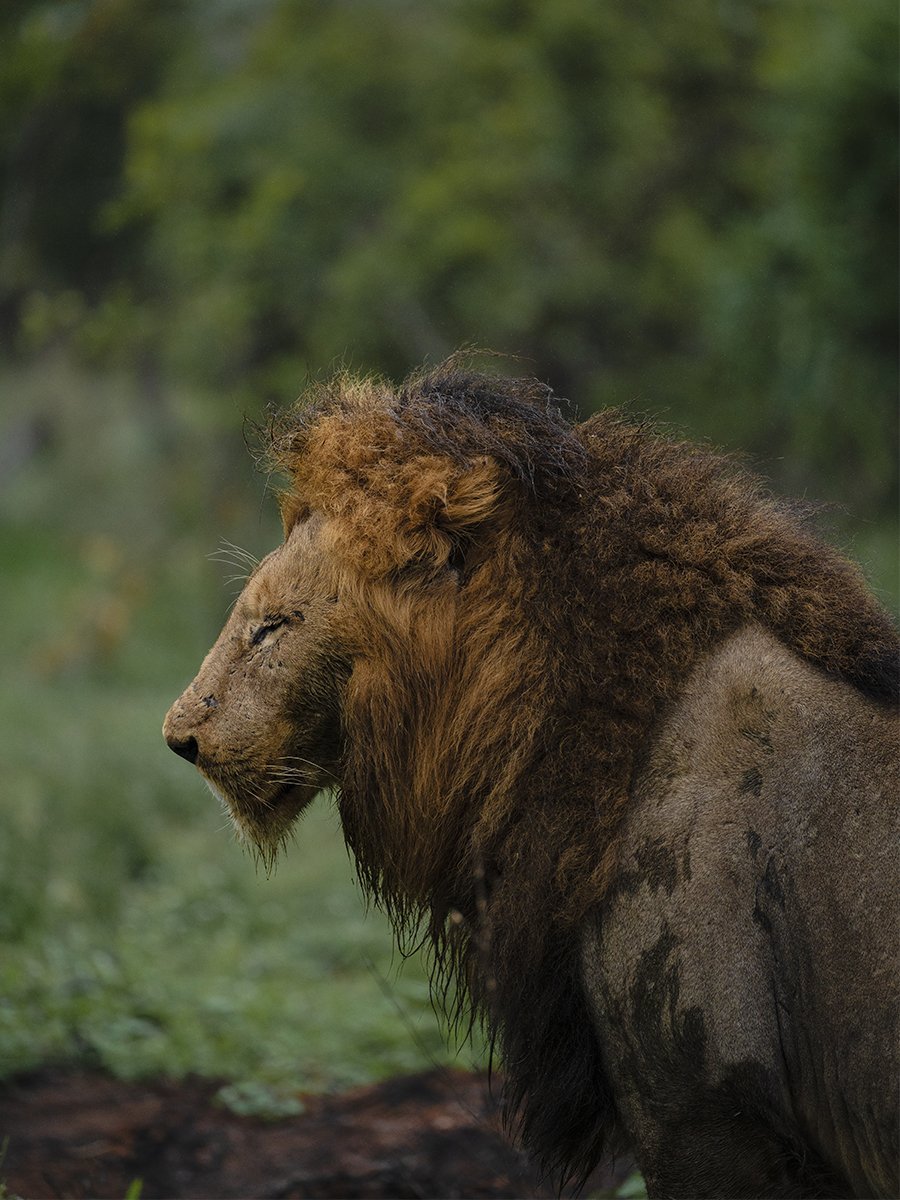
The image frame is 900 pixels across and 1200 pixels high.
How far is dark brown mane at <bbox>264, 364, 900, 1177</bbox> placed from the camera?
2.86m

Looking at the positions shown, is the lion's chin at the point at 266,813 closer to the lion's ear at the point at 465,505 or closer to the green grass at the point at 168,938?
the green grass at the point at 168,938

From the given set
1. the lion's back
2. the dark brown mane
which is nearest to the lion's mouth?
the dark brown mane

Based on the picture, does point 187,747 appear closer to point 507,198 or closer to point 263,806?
point 263,806

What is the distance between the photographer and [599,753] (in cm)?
286

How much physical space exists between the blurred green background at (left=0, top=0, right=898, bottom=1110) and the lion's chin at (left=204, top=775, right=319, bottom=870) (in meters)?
1.41

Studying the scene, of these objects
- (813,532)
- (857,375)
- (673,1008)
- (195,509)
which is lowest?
(673,1008)

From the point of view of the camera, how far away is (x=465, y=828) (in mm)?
3045

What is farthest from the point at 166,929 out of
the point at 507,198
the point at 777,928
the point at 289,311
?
the point at 507,198

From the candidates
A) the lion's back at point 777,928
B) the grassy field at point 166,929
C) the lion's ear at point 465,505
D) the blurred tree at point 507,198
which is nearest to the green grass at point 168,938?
the grassy field at point 166,929

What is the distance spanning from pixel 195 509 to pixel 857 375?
10.0m

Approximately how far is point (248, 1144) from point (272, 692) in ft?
6.99

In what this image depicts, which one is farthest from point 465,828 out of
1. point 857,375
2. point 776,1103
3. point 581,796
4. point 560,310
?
point 560,310

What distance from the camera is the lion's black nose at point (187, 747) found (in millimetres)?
3119

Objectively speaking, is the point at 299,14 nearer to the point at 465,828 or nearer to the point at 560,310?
the point at 560,310
